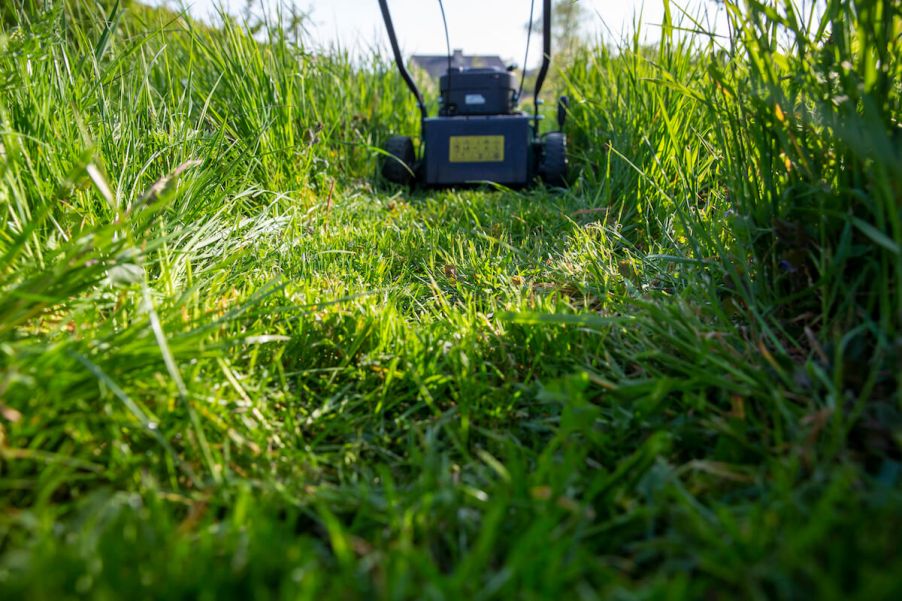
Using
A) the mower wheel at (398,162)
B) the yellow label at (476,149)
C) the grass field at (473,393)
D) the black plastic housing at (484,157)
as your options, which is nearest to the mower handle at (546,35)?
the black plastic housing at (484,157)

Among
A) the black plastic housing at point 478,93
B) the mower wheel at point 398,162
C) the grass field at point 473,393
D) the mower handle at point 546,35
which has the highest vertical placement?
the mower handle at point 546,35

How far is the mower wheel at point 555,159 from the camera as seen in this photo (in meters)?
3.19

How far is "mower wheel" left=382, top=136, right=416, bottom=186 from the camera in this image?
3363mm

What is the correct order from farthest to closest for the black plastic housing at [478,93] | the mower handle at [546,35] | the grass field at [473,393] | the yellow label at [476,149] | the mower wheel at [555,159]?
the black plastic housing at [478,93]
the yellow label at [476,149]
the mower wheel at [555,159]
the mower handle at [546,35]
the grass field at [473,393]

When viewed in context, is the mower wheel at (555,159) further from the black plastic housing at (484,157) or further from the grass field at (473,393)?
the grass field at (473,393)

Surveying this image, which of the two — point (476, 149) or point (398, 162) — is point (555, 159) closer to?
point (476, 149)

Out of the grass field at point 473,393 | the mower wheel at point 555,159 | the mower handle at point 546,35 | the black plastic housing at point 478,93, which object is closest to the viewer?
the grass field at point 473,393

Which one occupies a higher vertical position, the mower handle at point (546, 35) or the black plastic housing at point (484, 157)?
the mower handle at point (546, 35)

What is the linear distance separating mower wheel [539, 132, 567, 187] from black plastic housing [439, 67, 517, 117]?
27.2 inches

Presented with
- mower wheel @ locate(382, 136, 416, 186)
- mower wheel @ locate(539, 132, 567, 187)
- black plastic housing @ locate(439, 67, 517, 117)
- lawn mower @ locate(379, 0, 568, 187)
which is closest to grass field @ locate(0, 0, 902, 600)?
mower wheel @ locate(539, 132, 567, 187)

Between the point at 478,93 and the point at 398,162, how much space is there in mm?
817

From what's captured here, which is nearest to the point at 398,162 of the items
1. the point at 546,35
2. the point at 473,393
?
the point at 546,35

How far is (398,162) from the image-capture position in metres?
3.37

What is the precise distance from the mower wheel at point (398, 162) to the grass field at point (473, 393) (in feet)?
5.83
